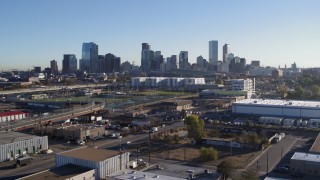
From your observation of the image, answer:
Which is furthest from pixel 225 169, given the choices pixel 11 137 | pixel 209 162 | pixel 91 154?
pixel 11 137

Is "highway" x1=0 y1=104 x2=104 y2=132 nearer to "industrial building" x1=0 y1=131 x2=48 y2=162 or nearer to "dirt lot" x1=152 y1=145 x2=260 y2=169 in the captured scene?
"industrial building" x1=0 y1=131 x2=48 y2=162

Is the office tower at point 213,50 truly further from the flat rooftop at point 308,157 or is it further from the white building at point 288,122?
the flat rooftop at point 308,157

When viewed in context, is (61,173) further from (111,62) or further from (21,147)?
(111,62)

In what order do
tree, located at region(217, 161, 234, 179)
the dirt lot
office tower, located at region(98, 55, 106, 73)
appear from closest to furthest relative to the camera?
1. tree, located at region(217, 161, 234, 179)
2. the dirt lot
3. office tower, located at region(98, 55, 106, 73)

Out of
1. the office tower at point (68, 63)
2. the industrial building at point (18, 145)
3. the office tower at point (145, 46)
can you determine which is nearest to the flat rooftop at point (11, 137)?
the industrial building at point (18, 145)

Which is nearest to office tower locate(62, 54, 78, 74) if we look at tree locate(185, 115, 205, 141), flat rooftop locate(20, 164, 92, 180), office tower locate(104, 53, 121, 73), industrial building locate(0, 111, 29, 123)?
office tower locate(104, 53, 121, 73)

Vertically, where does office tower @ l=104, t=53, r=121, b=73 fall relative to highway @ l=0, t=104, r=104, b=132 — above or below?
above
